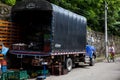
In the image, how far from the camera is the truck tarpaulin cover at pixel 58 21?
1752cm

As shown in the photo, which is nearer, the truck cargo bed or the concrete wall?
the truck cargo bed

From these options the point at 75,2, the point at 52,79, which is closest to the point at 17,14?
the point at 52,79

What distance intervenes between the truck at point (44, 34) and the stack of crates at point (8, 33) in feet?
0.96

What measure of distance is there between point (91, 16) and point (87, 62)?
536 inches

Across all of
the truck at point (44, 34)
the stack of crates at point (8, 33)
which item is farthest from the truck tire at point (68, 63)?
the stack of crates at point (8, 33)

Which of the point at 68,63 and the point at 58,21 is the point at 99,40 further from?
the point at 58,21

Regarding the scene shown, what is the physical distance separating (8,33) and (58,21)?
2.72 m

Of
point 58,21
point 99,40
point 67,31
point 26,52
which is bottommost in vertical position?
point 26,52

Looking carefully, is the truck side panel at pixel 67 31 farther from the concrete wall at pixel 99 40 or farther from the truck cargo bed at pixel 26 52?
the concrete wall at pixel 99 40

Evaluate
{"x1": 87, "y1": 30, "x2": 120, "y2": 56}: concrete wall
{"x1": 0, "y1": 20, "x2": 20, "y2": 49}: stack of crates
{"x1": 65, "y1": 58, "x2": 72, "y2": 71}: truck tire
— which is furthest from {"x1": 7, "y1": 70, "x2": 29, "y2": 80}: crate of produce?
{"x1": 87, "y1": 30, "x2": 120, "y2": 56}: concrete wall

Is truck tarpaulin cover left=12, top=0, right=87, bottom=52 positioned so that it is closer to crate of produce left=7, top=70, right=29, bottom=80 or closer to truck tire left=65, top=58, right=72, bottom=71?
truck tire left=65, top=58, right=72, bottom=71

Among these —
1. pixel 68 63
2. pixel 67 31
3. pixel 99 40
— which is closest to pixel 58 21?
pixel 67 31

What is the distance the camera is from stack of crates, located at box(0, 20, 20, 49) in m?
17.6

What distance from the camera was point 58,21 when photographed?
1805cm
